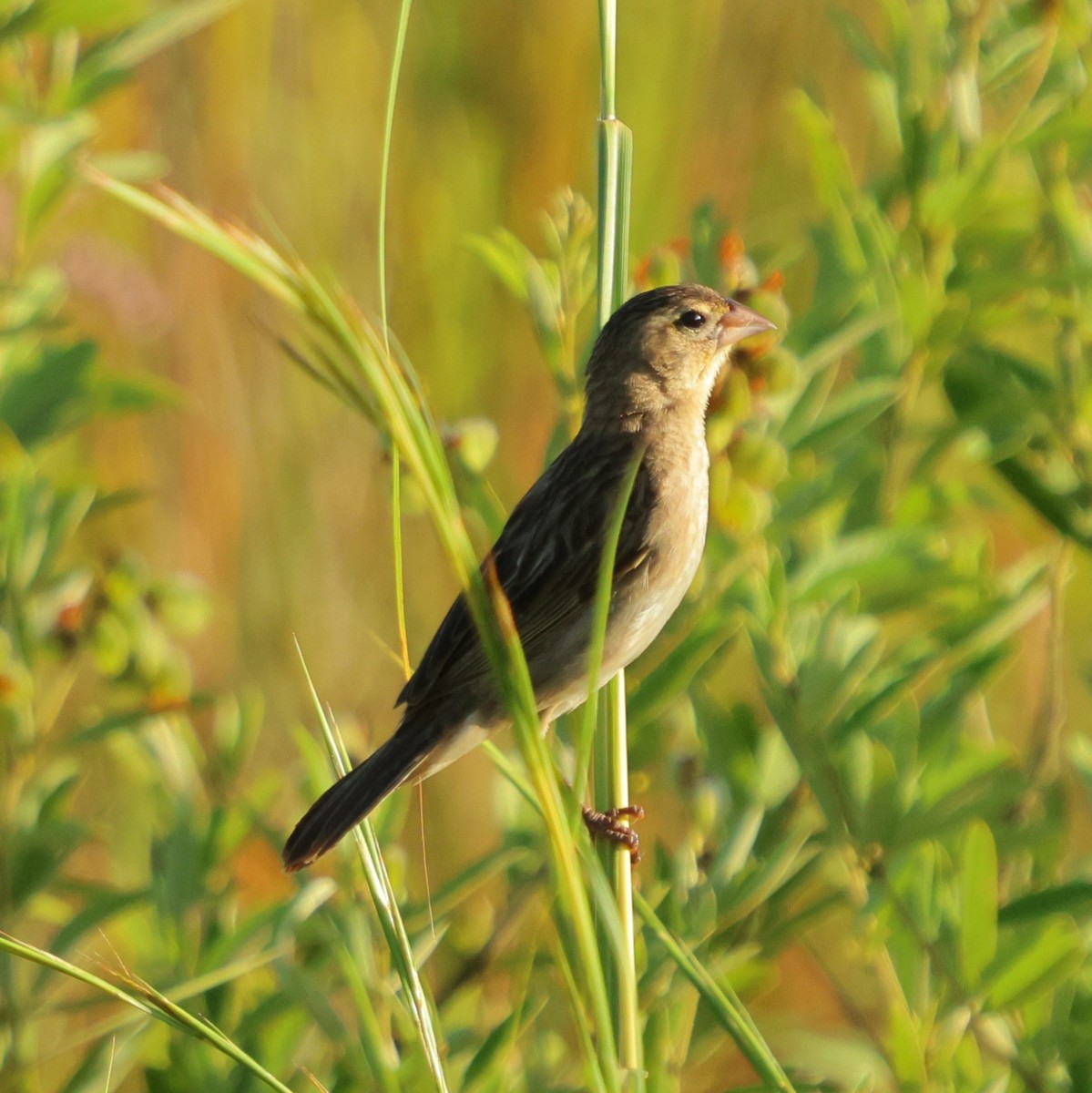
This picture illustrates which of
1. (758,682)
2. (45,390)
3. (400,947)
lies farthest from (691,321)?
(400,947)

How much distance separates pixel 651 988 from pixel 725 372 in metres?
0.92

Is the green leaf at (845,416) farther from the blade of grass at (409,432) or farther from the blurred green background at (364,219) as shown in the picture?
the blurred green background at (364,219)

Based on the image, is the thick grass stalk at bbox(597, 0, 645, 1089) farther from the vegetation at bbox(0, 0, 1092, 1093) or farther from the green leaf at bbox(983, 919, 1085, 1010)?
the green leaf at bbox(983, 919, 1085, 1010)

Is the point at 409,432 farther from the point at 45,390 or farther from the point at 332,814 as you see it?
the point at 45,390

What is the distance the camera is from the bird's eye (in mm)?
2932

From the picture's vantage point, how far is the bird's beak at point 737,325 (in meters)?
2.69

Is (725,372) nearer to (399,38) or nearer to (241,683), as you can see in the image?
(399,38)

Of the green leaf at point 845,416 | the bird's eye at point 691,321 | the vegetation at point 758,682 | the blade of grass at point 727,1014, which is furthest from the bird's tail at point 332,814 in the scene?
the bird's eye at point 691,321

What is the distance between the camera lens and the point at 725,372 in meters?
2.46

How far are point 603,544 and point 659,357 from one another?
0.53 metres

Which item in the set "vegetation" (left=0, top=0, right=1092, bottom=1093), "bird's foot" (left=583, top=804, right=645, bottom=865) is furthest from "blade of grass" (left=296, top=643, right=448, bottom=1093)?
"bird's foot" (left=583, top=804, right=645, bottom=865)

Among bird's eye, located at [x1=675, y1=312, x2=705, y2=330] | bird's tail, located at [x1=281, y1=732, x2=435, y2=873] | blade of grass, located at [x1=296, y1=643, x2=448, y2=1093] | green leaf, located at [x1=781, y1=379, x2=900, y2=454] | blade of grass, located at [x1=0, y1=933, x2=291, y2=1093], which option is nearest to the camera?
blade of grass, located at [x1=0, y1=933, x2=291, y2=1093]

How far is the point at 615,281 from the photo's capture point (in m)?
2.05

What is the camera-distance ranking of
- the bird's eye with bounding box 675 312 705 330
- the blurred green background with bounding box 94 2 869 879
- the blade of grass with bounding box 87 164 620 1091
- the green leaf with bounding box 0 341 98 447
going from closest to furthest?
1. the blade of grass with bounding box 87 164 620 1091
2. the green leaf with bounding box 0 341 98 447
3. the bird's eye with bounding box 675 312 705 330
4. the blurred green background with bounding box 94 2 869 879
